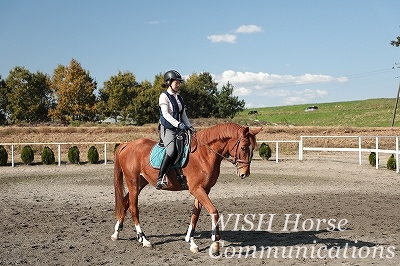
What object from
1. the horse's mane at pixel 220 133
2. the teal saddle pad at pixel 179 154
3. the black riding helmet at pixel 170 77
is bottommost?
the teal saddle pad at pixel 179 154

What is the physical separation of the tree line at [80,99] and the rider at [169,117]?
5505 cm

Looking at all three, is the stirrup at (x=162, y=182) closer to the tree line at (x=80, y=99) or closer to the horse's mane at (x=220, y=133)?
the horse's mane at (x=220, y=133)

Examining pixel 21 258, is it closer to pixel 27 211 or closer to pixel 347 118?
pixel 27 211

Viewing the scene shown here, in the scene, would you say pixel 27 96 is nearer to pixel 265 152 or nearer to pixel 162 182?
pixel 265 152

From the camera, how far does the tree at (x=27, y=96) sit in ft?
207

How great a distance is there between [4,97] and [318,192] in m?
59.5

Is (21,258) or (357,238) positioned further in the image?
(357,238)

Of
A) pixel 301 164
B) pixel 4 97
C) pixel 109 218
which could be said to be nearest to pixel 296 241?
pixel 109 218

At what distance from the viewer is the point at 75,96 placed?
205 ft

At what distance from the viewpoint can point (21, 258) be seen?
6.84 m

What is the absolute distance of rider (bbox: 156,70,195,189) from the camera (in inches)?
A: 293

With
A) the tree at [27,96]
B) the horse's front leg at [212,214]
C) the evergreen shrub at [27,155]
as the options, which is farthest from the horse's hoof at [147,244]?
the tree at [27,96]

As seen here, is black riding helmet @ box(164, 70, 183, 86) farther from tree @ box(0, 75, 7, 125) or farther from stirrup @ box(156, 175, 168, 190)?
tree @ box(0, 75, 7, 125)

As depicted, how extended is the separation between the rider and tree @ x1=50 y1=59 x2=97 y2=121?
5650 centimetres
